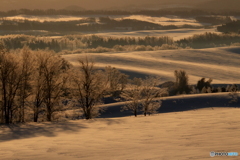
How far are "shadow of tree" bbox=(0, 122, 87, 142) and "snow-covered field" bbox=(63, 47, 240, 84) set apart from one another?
68.7 m

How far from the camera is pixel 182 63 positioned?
12462 cm

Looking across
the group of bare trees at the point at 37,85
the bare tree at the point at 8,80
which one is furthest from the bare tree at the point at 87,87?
the bare tree at the point at 8,80

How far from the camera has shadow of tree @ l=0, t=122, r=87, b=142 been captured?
2123 cm

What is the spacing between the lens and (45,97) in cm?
3209

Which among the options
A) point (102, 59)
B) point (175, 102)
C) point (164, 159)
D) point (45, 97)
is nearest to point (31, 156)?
point (164, 159)

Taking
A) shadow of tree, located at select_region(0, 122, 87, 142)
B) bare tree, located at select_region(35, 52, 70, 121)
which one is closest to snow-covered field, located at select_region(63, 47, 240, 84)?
bare tree, located at select_region(35, 52, 70, 121)

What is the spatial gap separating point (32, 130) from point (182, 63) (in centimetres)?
10528

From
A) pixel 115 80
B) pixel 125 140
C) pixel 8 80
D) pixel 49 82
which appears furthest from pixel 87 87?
pixel 115 80

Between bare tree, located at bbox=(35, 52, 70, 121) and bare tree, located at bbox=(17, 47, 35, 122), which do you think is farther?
bare tree, located at bbox=(35, 52, 70, 121)

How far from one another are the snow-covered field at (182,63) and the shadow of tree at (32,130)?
68.7m

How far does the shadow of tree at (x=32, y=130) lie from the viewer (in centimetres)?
2123

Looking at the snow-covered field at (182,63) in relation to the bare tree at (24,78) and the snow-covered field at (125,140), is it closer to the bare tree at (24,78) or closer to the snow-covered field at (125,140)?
the bare tree at (24,78)

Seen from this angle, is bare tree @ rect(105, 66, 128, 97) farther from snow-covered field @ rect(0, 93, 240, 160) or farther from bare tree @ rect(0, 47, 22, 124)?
snow-covered field @ rect(0, 93, 240, 160)

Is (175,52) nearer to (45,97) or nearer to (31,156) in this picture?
(45,97)
